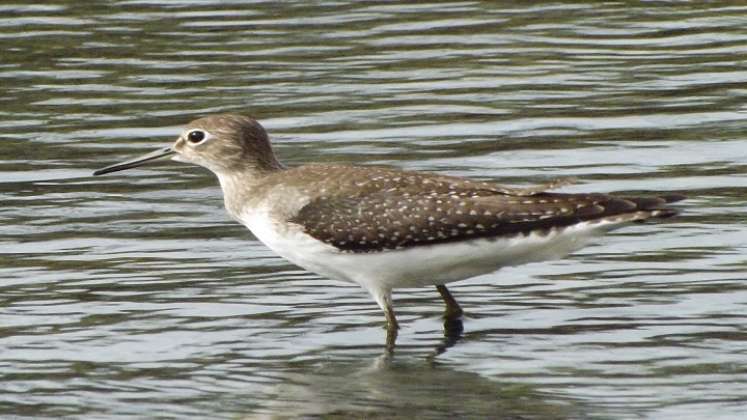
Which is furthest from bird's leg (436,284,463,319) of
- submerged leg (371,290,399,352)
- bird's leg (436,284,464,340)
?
submerged leg (371,290,399,352)

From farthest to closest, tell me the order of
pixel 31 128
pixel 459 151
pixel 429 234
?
pixel 31 128 < pixel 459 151 < pixel 429 234

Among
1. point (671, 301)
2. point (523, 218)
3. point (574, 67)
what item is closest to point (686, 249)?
point (671, 301)

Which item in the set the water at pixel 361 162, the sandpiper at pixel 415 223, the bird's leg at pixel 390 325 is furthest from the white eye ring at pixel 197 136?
the bird's leg at pixel 390 325

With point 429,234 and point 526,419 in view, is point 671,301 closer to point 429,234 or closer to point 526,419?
point 429,234

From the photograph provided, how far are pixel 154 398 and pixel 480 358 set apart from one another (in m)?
2.00

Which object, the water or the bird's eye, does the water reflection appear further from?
the bird's eye

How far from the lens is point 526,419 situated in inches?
374

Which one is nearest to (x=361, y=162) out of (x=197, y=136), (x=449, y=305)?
(x=197, y=136)

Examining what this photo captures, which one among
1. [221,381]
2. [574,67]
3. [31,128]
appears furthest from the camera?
[574,67]

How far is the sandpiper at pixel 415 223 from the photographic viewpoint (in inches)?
433

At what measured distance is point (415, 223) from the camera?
36.7 ft

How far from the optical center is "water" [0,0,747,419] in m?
10.2

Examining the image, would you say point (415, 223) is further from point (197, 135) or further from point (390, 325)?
point (197, 135)

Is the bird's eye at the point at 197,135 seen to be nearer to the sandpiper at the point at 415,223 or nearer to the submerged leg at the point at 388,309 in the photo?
the sandpiper at the point at 415,223
